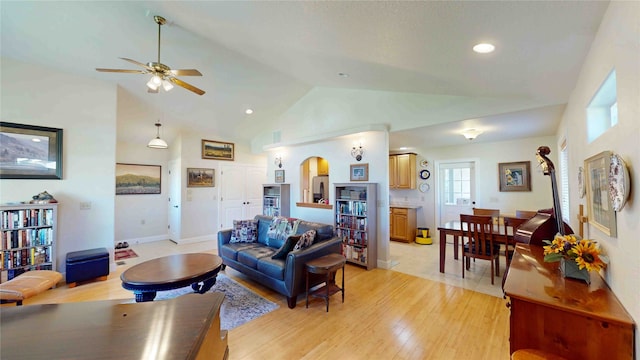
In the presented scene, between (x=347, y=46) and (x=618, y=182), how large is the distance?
2.06 metres

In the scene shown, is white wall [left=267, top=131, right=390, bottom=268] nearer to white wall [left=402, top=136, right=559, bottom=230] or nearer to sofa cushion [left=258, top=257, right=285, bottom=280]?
sofa cushion [left=258, top=257, right=285, bottom=280]

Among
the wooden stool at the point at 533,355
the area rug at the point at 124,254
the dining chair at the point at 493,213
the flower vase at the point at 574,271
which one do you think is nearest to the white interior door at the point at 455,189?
the dining chair at the point at 493,213

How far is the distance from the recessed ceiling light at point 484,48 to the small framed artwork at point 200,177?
6.26 metres

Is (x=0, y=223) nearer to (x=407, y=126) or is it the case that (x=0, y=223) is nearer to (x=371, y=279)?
(x=371, y=279)

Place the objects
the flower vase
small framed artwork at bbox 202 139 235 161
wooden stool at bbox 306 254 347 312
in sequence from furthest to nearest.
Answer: small framed artwork at bbox 202 139 235 161 → wooden stool at bbox 306 254 347 312 → the flower vase

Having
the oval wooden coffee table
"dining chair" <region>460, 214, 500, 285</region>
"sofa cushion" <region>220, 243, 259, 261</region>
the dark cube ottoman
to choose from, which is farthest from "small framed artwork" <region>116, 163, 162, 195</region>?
"dining chair" <region>460, 214, 500, 285</region>

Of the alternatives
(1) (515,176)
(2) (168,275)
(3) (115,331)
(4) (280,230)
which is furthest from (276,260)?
(1) (515,176)

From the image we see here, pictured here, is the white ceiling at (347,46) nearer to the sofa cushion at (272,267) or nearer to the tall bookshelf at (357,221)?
the tall bookshelf at (357,221)

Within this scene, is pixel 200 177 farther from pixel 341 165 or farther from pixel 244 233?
pixel 341 165

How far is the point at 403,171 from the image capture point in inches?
255

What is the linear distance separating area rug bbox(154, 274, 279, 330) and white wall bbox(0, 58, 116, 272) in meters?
1.94

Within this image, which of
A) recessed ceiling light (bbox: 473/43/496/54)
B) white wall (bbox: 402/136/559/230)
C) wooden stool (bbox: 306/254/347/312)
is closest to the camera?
recessed ceiling light (bbox: 473/43/496/54)

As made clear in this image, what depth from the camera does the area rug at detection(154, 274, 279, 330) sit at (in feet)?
8.86

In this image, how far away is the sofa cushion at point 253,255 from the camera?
349cm
